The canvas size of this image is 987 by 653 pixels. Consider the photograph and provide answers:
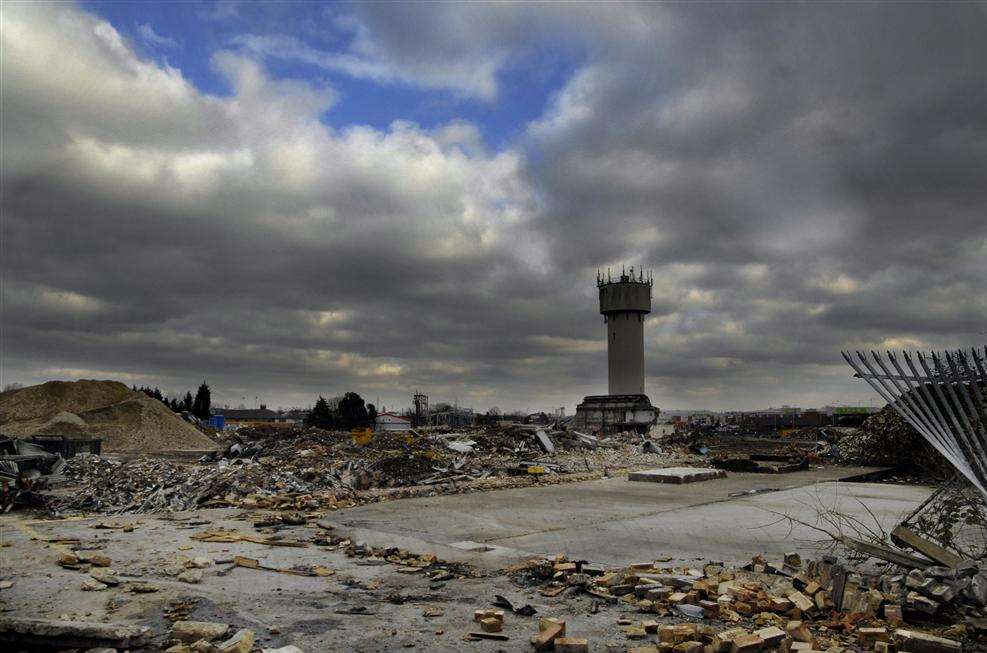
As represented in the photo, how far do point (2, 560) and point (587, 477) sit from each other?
15.5 metres

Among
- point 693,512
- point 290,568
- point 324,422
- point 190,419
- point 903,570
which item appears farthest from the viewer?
point 324,422

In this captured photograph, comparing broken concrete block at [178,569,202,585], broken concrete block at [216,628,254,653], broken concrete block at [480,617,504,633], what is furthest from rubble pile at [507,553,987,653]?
broken concrete block at [178,569,202,585]

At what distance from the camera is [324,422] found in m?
49.3

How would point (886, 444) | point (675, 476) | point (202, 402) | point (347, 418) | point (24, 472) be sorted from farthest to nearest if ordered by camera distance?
point (202, 402), point (347, 418), point (886, 444), point (675, 476), point (24, 472)

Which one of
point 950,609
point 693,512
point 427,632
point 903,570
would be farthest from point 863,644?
point 693,512

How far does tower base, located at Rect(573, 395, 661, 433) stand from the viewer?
46531 mm

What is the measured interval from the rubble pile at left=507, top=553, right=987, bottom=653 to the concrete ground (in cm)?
39

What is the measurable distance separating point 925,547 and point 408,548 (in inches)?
248

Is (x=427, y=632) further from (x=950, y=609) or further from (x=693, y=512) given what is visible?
(x=693, y=512)

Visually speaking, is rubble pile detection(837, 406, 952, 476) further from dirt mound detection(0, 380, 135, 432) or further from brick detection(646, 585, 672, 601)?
dirt mound detection(0, 380, 135, 432)

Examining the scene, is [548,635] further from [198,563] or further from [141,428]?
[141,428]

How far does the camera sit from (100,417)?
36.2 meters

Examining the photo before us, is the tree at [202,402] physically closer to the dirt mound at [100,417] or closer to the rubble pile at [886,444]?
the dirt mound at [100,417]

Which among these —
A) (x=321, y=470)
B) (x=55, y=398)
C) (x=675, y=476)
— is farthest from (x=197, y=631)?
(x=55, y=398)
